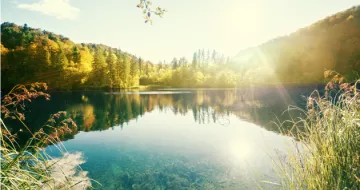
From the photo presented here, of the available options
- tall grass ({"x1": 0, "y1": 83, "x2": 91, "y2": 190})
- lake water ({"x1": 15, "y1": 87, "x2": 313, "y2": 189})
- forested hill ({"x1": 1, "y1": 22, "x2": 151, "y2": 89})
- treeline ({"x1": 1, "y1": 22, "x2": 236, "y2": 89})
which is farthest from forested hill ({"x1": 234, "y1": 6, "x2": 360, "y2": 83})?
tall grass ({"x1": 0, "y1": 83, "x2": 91, "y2": 190})

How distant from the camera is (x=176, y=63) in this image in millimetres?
107125

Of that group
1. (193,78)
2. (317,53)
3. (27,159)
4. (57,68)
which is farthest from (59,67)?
(317,53)

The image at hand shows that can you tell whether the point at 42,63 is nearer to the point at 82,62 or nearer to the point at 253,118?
the point at 82,62

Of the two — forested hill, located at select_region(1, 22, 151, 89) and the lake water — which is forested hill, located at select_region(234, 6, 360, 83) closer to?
forested hill, located at select_region(1, 22, 151, 89)

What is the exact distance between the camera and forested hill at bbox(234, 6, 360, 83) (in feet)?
234

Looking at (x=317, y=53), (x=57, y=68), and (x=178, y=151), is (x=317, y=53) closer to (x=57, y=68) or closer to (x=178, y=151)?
(x=178, y=151)

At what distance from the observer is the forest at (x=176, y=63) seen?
5428 centimetres

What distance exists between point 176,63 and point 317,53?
2596 inches

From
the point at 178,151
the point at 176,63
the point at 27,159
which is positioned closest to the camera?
the point at 27,159

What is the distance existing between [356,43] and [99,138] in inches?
3859

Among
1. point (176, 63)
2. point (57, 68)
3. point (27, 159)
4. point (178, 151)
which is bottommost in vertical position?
point (178, 151)

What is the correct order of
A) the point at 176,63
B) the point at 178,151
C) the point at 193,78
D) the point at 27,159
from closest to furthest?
1. the point at 27,159
2. the point at 178,151
3. the point at 193,78
4. the point at 176,63

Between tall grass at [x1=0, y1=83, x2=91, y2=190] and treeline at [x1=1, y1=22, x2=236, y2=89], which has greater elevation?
treeline at [x1=1, y1=22, x2=236, y2=89]

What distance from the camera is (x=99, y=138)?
13570mm
